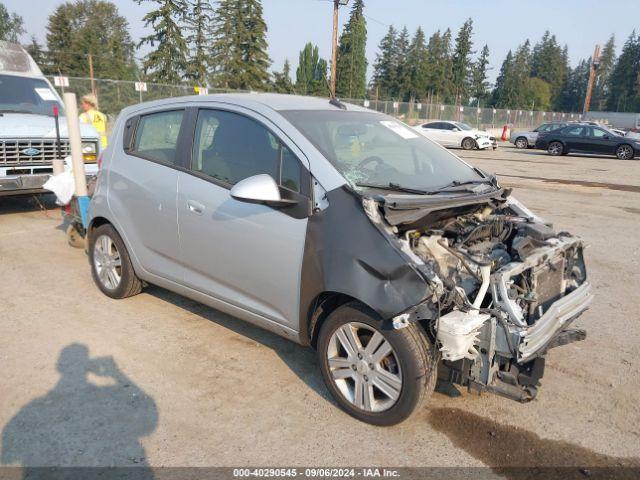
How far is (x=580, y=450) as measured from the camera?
3010 millimetres

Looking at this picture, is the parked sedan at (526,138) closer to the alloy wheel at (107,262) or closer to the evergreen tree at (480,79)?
the alloy wheel at (107,262)

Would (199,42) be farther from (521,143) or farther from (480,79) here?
(480,79)

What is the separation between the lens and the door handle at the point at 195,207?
3903mm

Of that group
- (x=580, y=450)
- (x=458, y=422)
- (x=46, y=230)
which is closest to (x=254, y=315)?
(x=458, y=422)

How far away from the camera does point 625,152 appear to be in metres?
23.2

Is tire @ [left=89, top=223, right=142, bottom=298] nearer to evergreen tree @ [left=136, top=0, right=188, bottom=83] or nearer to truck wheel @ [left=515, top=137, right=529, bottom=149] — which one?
truck wheel @ [left=515, top=137, right=529, bottom=149]

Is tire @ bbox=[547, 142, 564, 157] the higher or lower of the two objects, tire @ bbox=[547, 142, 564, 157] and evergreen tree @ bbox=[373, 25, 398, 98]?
the lower

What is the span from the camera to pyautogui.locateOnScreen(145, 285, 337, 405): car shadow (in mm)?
3725

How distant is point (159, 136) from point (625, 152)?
2414 centimetres

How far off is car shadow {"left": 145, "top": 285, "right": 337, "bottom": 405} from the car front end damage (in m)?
1.01

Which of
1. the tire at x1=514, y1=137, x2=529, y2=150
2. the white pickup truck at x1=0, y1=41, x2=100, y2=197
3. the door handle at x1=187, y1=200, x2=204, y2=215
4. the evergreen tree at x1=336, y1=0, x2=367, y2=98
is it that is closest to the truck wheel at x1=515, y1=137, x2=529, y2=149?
the tire at x1=514, y1=137, x2=529, y2=150

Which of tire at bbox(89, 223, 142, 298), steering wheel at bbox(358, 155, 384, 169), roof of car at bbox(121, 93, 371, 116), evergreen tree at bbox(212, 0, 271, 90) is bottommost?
tire at bbox(89, 223, 142, 298)

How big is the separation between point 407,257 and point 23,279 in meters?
4.56

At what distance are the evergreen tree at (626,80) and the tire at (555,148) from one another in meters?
96.6
